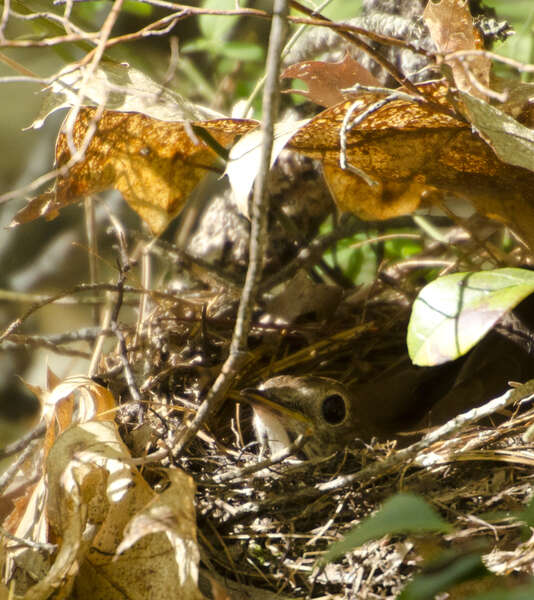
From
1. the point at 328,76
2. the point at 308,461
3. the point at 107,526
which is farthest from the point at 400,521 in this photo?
the point at 328,76

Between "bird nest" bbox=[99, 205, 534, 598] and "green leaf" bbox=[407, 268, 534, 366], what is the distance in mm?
208

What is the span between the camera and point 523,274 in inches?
43.6

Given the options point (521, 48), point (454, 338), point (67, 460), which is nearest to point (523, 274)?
point (454, 338)

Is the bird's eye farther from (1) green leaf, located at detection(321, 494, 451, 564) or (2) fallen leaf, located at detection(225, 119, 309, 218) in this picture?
(1) green leaf, located at detection(321, 494, 451, 564)

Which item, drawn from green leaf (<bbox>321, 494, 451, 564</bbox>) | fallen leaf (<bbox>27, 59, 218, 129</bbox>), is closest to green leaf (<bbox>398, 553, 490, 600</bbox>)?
green leaf (<bbox>321, 494, 451, 564</bbox>)

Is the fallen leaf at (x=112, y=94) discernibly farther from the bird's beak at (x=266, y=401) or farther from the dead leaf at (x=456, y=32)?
the bird's beak at (x=266, y=401)

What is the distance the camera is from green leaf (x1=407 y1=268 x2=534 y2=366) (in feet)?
3.49

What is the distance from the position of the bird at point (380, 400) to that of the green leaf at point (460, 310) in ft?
1.53

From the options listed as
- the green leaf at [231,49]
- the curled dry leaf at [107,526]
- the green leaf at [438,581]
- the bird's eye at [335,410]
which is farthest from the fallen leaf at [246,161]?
the green leaf at [231,49]

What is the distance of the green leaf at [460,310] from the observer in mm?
1062

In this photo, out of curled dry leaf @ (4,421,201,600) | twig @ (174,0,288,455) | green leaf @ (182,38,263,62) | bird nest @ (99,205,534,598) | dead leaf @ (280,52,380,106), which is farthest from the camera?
green leaf @ (182,38,263,62)

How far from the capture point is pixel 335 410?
1684 millimetres

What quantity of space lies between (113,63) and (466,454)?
0.97 m

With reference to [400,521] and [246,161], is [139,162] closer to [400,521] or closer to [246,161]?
[246,161]
